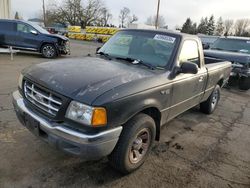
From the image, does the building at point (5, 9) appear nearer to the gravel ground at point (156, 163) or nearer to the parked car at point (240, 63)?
the parked car at point (240, 63)

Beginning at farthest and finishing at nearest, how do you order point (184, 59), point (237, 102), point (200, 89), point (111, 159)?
point (237, 102) < point (200, 89) < point (184, 59) < point (111, 159)

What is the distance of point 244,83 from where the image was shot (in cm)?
897

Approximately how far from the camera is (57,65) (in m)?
3.25

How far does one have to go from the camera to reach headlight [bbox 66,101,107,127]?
8.07 ft

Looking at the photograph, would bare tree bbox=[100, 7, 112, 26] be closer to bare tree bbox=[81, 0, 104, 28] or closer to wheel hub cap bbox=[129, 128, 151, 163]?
bare tree bbox=[81, 0, 104, 28]

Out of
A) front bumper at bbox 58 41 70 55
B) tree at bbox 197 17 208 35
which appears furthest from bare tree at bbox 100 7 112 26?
front bumper at bbox 58 41 70 55

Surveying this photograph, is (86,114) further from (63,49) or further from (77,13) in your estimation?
(77,13)

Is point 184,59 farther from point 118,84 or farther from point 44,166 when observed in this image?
point 44,166

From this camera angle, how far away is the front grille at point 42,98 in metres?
2.67

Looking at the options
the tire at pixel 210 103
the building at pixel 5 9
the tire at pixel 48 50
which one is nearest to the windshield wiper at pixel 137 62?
the tire at pixel 210 103

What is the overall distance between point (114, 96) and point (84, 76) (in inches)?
20.6

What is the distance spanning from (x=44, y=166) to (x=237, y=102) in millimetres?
6301

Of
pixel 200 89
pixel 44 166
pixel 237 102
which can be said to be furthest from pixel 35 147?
pixel 237 102

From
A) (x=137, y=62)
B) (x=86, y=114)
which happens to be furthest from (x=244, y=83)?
(x=86, y=114)
